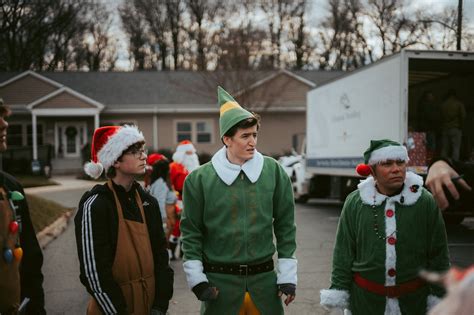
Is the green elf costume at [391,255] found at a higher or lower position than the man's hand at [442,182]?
lower

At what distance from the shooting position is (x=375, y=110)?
11156mm

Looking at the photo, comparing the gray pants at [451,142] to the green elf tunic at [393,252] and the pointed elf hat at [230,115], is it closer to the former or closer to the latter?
the green elf tunic at [393,252]

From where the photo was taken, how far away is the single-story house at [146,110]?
2803cm

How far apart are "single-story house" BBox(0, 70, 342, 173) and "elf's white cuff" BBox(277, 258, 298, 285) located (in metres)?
25.1

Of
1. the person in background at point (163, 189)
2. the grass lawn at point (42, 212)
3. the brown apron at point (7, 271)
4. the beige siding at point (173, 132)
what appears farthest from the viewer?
the beige siding at point (173, 132)

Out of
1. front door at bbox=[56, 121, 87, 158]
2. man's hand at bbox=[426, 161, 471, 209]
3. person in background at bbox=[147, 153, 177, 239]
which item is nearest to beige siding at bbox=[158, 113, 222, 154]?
front door at bbox=[56, 121, 87, 158]

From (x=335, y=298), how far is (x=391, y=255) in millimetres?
447

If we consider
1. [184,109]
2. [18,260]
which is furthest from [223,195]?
[184,109]

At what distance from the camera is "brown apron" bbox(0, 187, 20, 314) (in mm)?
2443

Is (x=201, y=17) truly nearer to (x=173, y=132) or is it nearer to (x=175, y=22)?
(x=175, y=22)

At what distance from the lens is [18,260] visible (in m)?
2.55

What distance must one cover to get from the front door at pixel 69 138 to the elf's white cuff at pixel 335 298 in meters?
27.3

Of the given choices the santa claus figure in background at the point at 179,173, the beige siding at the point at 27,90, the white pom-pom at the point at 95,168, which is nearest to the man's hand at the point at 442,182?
the white pom-pom at the point at 95,168

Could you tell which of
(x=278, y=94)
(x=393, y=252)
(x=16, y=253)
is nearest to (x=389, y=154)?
(x=393, y=252)
